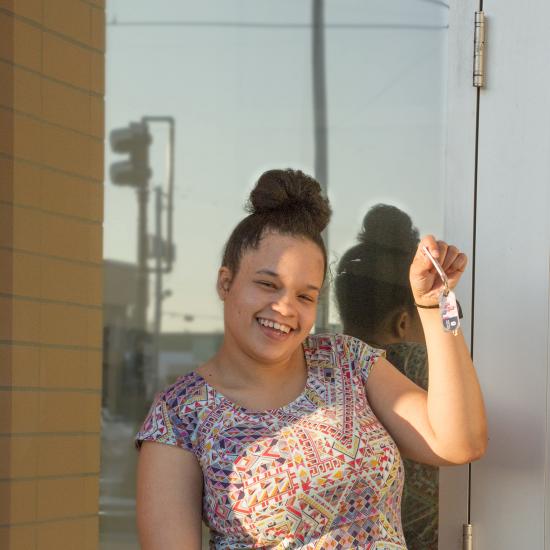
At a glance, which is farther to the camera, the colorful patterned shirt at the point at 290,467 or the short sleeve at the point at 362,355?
the short sleeve at the point at 362,355

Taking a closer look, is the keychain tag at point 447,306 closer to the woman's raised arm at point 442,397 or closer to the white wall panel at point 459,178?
the woman's raised arm at point 442,397

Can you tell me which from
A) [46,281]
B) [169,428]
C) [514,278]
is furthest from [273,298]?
[514,278]

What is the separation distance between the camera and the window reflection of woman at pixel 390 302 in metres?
2.37

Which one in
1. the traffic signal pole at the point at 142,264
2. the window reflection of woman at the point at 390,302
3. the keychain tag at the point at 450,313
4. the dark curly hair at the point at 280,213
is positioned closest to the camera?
the keychain tag at the point at 450,313

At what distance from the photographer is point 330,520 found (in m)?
1.98

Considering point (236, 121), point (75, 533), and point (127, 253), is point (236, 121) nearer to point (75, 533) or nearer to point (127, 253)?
point (127, 253)

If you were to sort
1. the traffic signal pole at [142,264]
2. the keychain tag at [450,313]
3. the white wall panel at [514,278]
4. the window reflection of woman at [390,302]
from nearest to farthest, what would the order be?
the keychain tag at [450,313] → the white wall panel at [514,278] → the window reflection of woman at [390,302] → the traffic signal pole at [142,264]

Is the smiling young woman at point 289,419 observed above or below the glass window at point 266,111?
below

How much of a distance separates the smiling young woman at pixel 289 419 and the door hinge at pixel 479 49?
0.44 metres

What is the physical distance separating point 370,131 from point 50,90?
0.71 metres

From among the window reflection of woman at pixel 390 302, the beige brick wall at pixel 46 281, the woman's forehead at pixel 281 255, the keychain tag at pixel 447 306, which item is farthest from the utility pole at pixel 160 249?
the keychain tag at pixel 447 306

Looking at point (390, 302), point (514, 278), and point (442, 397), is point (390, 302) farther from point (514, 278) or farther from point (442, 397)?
point (442, 397)

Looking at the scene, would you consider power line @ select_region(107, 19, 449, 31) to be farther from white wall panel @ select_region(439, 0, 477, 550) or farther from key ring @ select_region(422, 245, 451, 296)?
key ring @ select_region(422, 245, 451, 296)

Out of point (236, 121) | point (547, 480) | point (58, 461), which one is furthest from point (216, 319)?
point (547, 480)
